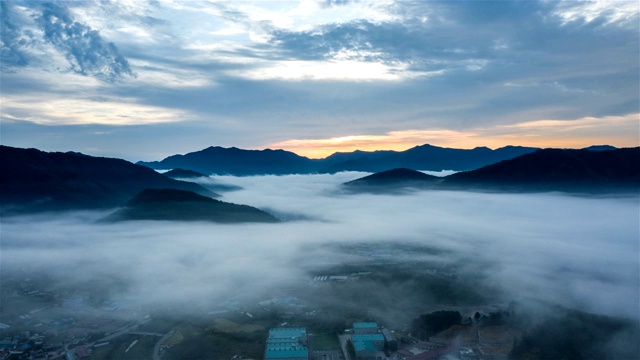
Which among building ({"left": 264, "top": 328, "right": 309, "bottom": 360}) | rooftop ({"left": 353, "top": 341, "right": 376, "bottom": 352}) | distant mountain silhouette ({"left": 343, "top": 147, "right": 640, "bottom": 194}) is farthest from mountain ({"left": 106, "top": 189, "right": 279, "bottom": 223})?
distant mountain silhouette ({"left": 343, "top": 147, "right": 640, "bottom": 194})

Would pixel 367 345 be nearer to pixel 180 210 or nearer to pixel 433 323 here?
pixel 433 323

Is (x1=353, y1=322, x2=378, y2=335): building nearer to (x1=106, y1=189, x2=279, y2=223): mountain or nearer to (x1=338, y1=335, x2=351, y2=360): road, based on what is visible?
(x1=338, y1=335, x2=351, y2=360): road

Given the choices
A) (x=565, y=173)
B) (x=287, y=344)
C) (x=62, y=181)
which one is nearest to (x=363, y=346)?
(x=287, y=344)

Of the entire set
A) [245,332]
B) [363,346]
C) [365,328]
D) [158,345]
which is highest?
[365,328]

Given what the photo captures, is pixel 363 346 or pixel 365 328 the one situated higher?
pixel 365 328

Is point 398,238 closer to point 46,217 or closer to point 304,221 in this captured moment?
point 304,221

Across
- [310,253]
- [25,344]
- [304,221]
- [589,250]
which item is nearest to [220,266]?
[310,253]
